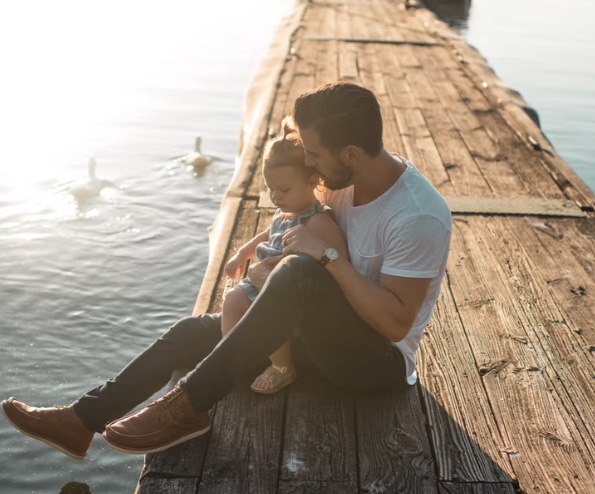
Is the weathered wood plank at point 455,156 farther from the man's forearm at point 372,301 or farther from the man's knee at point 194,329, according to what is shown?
the man's forearm at point 372,301

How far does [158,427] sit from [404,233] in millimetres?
Result: 1139

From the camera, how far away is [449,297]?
16.4ft

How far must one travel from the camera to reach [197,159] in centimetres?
1181

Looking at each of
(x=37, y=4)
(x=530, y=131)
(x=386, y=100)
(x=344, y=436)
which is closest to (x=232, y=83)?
(x=386, y=100)

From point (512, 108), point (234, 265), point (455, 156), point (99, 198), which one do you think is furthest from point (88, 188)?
point (234, 265)

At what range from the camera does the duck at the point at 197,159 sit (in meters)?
11.8

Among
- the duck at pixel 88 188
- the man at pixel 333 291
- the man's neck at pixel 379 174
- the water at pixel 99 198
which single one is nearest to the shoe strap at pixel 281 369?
the man at pixel 333 291

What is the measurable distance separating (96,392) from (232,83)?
13.1m

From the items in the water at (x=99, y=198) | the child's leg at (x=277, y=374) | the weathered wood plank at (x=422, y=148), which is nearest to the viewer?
the child's leg at (x=277, y=374)

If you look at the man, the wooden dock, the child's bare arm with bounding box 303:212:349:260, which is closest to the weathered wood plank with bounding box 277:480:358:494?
the wooden dock

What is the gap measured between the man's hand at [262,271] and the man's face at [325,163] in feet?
1.33

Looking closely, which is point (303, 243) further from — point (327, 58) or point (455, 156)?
point (327, 58)

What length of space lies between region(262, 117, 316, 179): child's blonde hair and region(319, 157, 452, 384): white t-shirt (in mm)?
214

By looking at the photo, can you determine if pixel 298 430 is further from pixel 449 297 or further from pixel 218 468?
pixel 449 297
